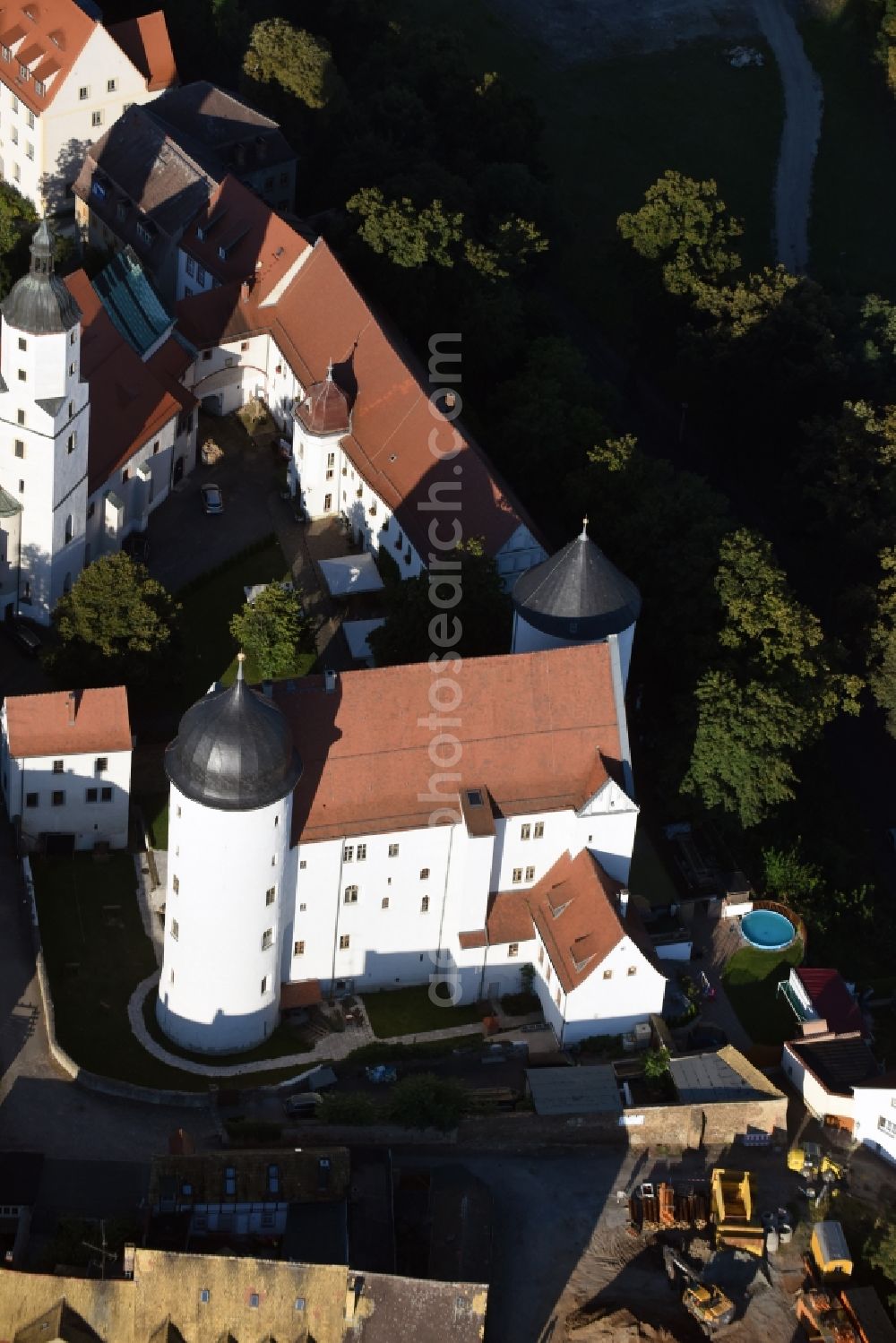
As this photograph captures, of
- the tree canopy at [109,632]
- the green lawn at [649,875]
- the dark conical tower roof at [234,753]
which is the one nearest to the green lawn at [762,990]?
the green lawn at [649,875]

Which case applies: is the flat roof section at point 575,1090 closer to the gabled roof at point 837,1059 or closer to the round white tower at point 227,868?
the gabled roof at point 837,1059

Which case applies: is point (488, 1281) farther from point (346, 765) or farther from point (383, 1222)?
point (346, 765)

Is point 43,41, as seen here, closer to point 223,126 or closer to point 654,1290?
point 223,126

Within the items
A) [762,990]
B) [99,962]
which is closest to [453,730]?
[99,962]

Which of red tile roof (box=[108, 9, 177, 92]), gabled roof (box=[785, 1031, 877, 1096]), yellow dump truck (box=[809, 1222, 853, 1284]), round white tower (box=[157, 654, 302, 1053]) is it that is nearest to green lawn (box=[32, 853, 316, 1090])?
round white tower (box=[157, 654, 302, 1053])

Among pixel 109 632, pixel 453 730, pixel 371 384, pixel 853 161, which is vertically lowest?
pixel 853 161

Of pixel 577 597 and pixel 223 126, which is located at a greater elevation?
pixel 577 597

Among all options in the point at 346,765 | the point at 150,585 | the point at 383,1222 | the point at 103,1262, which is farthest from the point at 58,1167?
the point at 150,585
